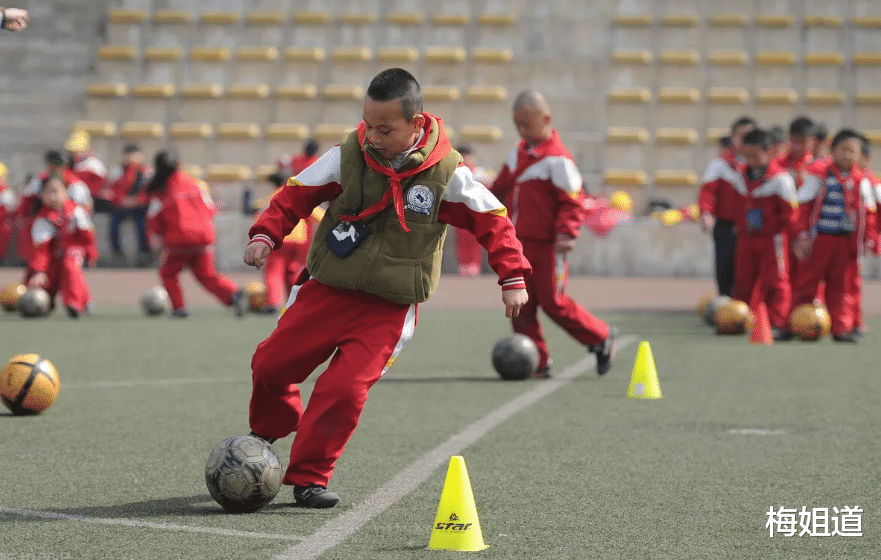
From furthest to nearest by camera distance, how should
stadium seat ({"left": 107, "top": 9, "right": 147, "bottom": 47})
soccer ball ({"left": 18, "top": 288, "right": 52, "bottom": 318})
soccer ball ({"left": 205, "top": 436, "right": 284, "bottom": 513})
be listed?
1. stadium seat ({"left": 107, "top": 9, "right": 147, "bottom": 47})
2. soccer ball ({"left": 18, "top": 288, "right": 52, "bottom": 318})
3. soccer ball ({"left": 205, "top": 436, "right": 284, "bottom": 513})

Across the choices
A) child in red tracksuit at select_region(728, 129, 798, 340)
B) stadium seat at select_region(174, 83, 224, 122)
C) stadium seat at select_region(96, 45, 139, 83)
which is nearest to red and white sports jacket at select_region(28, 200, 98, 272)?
child in red tracksuit at select_region(728, 129, 798, 340)

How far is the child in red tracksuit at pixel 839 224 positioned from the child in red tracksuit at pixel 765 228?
261mm

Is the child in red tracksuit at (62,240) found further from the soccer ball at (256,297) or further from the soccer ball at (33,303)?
the soccer ball at (256,297)

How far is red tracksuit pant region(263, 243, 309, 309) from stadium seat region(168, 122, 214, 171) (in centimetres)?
1007

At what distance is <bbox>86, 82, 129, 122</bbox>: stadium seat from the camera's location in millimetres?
26750

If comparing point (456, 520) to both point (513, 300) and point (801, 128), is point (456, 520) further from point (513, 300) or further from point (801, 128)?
point (801, 128)

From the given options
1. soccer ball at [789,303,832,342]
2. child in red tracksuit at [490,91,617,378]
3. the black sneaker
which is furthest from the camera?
the black sneaker

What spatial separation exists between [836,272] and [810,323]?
716 millimetres

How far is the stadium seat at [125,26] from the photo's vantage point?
2748cm

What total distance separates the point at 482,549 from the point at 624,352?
7951mm

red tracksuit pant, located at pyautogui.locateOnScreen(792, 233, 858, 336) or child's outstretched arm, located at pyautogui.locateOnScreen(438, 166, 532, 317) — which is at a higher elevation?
child's outstretched arm, located at pyautogui.locateOnScreen(438, 166, 532, 317)

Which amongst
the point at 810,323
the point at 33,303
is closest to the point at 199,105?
the point at 33,303

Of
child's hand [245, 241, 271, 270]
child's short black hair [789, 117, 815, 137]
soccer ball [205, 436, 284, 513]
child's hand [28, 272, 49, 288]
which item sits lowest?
child's hand [28, 272, 49, 288]

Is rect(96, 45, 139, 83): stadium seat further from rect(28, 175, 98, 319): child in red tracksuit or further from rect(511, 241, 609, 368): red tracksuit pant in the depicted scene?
rect(511, 241, 609, 368): red tracksuit pant
